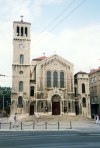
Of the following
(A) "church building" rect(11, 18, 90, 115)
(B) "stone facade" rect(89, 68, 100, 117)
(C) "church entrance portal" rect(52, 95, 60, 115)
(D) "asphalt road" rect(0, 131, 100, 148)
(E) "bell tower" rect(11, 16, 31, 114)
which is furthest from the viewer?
(B) "stone facade" rect(89, 68, 100, 117)

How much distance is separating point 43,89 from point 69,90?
5530mm

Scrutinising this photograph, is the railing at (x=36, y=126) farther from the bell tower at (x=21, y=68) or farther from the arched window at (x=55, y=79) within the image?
the arched window at (x=55, y=79)

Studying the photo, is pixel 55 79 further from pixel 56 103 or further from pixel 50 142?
pixel 50 142

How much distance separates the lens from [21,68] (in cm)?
5756

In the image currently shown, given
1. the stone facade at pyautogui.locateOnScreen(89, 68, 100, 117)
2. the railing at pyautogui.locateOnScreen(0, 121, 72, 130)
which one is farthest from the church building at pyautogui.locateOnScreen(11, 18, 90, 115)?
the railing at pyautogui.locateOnScreen(0, 121, 72, 130)

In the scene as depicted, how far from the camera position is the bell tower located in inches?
2226

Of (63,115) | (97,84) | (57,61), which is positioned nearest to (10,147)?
(63,115)

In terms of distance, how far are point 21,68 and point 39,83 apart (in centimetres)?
478

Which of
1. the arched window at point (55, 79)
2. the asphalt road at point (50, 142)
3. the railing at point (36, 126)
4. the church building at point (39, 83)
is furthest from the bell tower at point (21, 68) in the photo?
the asphalt road at point (50, 142)

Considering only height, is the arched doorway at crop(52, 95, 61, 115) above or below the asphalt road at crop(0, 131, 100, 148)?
above

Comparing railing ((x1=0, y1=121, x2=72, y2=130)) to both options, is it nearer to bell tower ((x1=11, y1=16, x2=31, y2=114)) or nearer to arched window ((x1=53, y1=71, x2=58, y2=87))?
bell tower ((x1=11, y1=16, x2=31, y2=114))

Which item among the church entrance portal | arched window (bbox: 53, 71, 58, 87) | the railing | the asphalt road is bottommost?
the railing

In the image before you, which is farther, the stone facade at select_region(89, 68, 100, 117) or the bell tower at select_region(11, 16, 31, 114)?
the stone facade at select_region(89, 68, 100, 117)

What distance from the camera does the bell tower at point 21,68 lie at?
185 ft
